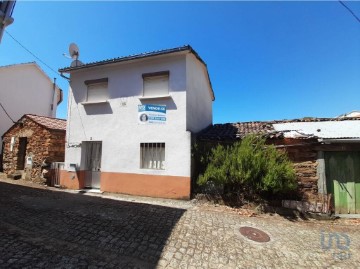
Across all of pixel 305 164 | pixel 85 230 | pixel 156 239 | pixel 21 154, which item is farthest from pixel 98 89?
pixel 305 164

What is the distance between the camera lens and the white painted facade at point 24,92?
14.6 meters

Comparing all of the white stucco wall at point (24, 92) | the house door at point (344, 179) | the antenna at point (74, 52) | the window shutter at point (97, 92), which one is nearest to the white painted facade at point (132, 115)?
the window shutter at point (97, 92)

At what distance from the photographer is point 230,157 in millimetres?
7180

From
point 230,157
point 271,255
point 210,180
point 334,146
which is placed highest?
point 334,146

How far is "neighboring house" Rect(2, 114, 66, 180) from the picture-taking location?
1043 centimetres

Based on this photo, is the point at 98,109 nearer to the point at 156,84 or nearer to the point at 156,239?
the point at 156,84

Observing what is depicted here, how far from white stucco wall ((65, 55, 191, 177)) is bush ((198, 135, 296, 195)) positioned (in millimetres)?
1145

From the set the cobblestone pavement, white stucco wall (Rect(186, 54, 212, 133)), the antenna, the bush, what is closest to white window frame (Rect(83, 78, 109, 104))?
the antenna

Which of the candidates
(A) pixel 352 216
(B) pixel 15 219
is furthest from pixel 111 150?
(A) pixel 352 216

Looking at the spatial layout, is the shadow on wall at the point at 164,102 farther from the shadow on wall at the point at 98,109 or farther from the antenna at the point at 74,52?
the antenna at the point at 74,52

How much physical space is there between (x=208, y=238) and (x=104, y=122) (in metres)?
6.42

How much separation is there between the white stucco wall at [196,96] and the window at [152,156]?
1436 mm

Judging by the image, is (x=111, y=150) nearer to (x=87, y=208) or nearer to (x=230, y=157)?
(x=87, y=208)

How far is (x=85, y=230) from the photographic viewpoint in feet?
16.2
